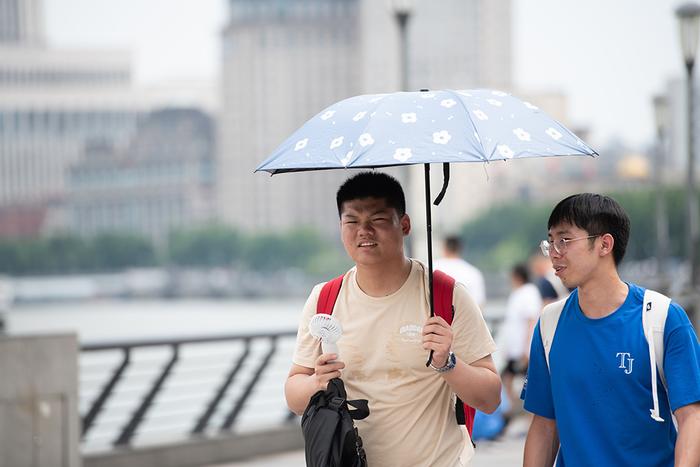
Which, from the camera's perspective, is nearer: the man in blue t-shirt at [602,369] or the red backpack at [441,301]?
the man in blue t-shirt at [602,369]

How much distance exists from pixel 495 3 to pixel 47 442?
124 metres

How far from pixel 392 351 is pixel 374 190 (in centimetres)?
45

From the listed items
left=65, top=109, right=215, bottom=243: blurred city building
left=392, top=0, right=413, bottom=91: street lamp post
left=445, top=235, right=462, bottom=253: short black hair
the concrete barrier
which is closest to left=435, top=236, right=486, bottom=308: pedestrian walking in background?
left=445, top=235, right=462, bottom=253: short black hair

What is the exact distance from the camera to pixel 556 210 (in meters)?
2.93

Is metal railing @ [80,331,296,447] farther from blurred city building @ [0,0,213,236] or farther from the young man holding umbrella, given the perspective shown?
blurred city building @ [0,0,213,236]

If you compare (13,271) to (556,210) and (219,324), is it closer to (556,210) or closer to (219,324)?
(219,324)

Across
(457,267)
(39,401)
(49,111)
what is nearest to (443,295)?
(39,401)

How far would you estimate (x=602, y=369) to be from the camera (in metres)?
2.79

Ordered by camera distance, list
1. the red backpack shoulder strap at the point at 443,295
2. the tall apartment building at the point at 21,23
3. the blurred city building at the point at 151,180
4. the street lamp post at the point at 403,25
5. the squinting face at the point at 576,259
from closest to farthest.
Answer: the squinting face at the point at 576,259 → the red backpack shoulder strap at the point at 443,295 → the street lamp post at the point at 403,25 → the blurred city building at the point at 151,180 → the tall apartment building at the point at 21,23

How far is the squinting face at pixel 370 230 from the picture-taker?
311 centimetres

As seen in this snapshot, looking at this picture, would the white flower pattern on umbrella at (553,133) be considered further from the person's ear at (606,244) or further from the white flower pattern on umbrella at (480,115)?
the person's ear at (606,244)

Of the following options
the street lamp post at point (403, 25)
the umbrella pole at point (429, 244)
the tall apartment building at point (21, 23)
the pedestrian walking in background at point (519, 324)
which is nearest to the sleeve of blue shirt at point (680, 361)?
the umbrella pole at point (429, 244)

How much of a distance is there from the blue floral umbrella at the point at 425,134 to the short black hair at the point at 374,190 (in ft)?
0.35

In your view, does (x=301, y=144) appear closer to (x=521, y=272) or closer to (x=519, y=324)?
(x=519, y=324)
